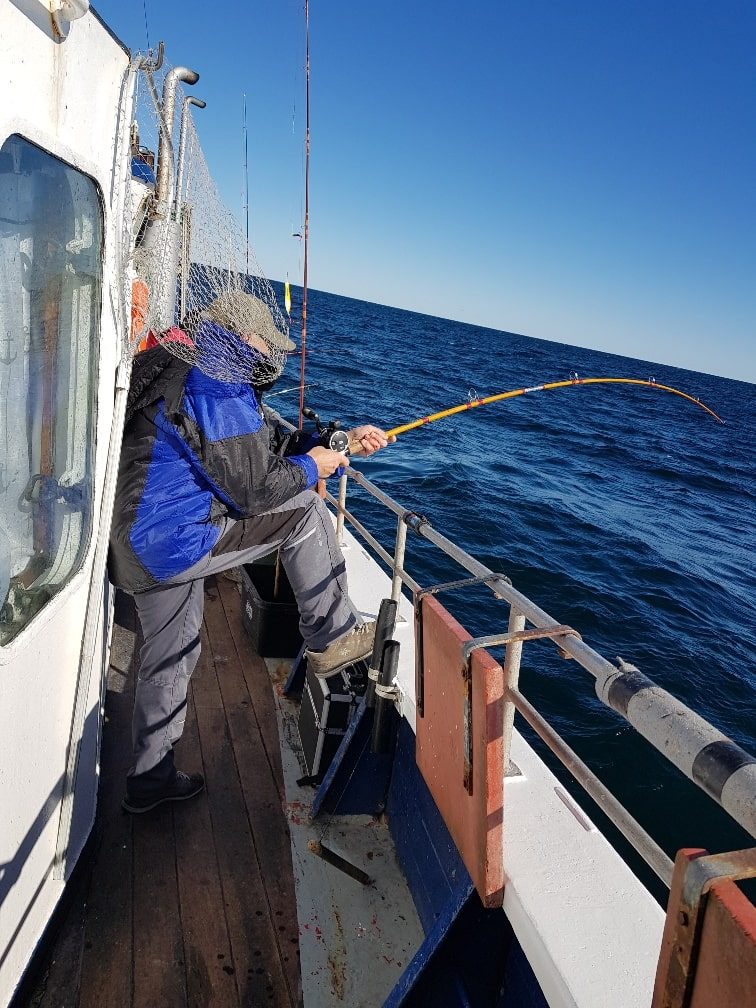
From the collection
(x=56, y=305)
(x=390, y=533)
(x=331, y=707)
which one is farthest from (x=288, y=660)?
(x=390, y=533)

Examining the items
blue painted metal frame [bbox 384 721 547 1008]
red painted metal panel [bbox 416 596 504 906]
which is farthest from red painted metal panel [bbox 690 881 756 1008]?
blue painted metal frame [bbox 384 721 547 1008]

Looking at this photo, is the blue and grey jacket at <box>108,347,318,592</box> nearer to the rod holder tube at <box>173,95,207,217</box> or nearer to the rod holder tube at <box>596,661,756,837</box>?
the rod holder tube at <box>173,95,207,217</box>

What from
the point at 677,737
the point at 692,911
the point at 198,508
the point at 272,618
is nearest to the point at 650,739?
the point at 677,737

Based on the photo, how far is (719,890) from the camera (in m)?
0.91

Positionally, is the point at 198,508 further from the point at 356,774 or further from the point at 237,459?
the point at 356,774

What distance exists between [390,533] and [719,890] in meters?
9.51

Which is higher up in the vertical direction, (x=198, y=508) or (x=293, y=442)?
(x=293, y=442)

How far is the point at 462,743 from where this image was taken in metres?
1.70

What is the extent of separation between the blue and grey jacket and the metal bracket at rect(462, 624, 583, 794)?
1.12 metres

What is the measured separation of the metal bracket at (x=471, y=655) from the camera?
1.60 meters

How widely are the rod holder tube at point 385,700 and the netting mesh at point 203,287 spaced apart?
1223mm

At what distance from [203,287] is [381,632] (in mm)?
1655

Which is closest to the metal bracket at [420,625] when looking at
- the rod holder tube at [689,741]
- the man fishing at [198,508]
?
the rod holder tube at [689,741]

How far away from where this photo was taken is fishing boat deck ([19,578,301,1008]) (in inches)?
82.9
